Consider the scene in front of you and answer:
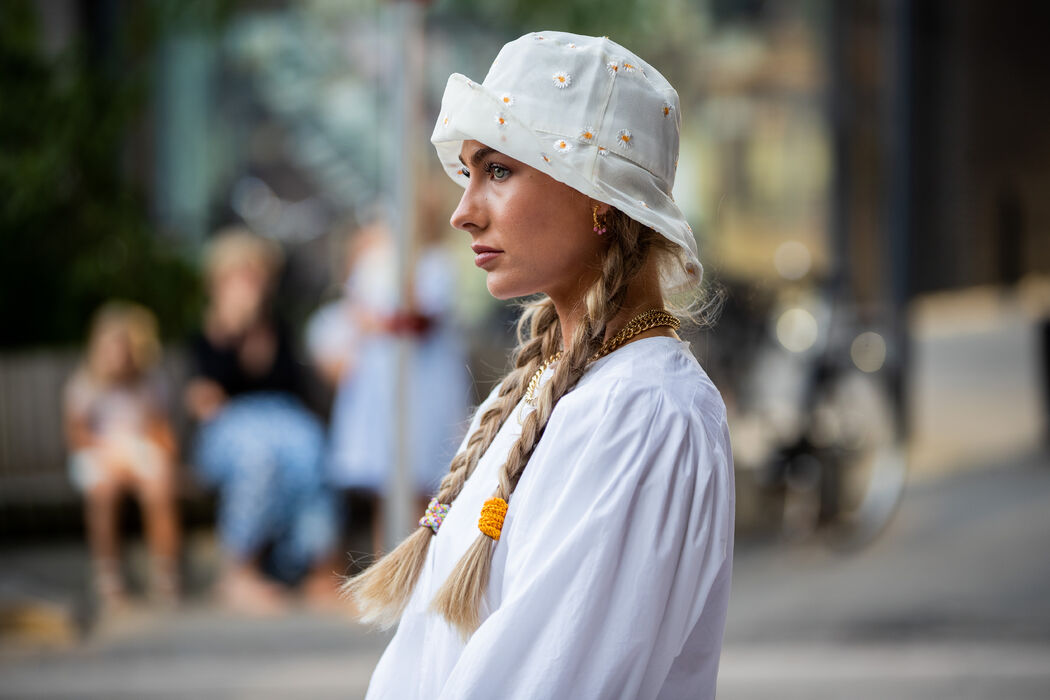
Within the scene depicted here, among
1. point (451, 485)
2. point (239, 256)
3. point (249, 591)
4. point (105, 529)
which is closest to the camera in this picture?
point (451, 485)

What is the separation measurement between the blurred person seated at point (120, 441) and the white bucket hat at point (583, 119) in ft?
17.0

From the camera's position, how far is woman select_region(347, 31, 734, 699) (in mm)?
1377

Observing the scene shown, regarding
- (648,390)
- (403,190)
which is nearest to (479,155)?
(648,390)

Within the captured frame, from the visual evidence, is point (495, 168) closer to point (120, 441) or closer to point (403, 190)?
point (403, 190)

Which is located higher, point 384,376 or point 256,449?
point 384,376

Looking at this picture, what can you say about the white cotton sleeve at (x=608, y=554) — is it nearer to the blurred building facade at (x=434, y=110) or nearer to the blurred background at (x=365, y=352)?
the blurred background at (x=365, y=352)

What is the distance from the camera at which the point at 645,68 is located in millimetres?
1535

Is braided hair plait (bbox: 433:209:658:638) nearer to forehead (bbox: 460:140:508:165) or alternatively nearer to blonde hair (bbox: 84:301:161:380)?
forehead (bbox: 460:140:508:165)

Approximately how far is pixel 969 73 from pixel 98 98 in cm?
1243

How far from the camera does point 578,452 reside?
1.44 meters

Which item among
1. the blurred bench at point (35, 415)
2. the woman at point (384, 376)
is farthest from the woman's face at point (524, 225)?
the blurred bench at point (35, 415)

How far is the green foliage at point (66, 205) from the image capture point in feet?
27.8

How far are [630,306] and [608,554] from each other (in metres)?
0.34

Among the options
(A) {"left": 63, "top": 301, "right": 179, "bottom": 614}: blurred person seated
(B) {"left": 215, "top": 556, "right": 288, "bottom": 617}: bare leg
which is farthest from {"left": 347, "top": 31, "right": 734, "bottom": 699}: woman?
(A) {"left": 63, "top": 301, "right": 179, "bottom": 614}: blurred person seated
